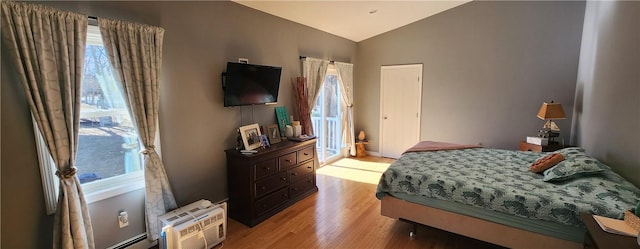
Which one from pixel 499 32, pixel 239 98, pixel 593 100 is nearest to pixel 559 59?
pixel 499 32

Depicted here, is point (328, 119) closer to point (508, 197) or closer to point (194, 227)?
point (194, 227)

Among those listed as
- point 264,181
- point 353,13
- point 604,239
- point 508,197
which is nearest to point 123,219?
point 264,181

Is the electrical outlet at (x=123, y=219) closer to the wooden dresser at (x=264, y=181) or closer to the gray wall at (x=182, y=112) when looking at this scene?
the gray wall at (x=182, y=112)

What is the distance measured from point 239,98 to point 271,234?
1.47 m

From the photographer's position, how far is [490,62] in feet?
14.4

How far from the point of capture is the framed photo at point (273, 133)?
3.47 metres

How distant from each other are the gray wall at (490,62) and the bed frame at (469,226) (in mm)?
2785

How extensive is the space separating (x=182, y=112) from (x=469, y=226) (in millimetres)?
2752

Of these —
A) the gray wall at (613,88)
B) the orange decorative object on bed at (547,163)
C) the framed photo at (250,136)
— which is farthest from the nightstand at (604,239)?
the framed photo at (250,136)

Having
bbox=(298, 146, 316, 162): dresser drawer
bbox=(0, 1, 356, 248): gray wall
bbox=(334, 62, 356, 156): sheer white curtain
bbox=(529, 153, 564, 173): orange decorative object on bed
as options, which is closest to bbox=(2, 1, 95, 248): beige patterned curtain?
bbox=(0, 1, 356, 248): gray wall

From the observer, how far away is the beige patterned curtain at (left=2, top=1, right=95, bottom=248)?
1670 mm

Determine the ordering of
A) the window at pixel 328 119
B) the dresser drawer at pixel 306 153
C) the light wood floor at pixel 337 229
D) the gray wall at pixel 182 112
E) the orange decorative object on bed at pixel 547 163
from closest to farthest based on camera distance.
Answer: the gray wall at pixel 182 112
the orange decorative object on bed at pixel 547 163
the light wood floor at pixel 337 229
the dresser drawer at pixel 306 153
the window at pixel 328 119

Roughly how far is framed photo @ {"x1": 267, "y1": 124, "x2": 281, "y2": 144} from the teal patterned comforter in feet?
4.81

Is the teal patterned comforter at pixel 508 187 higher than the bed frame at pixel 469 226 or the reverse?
higher
